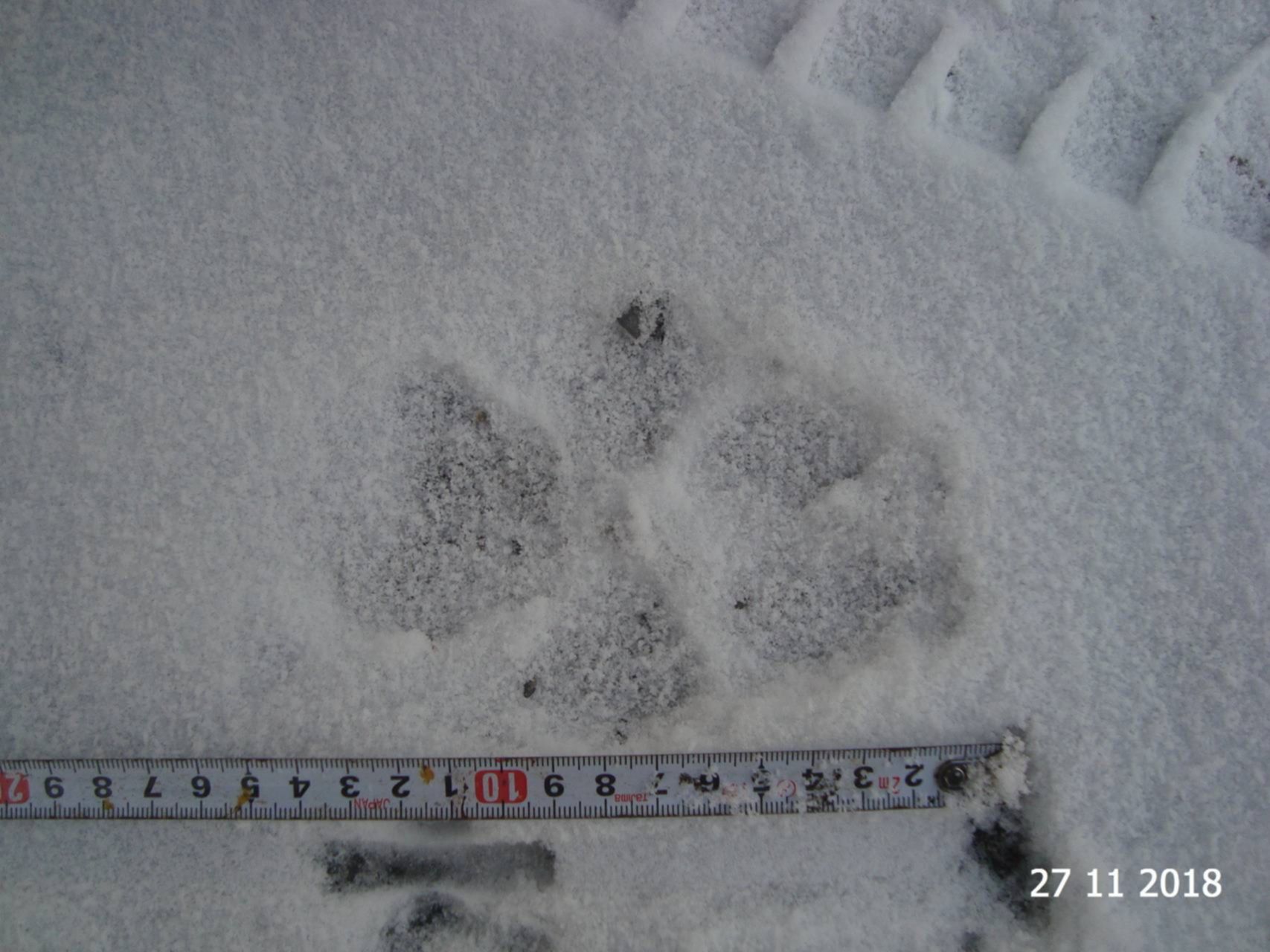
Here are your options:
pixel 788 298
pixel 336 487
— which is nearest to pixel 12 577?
pixel 336 487

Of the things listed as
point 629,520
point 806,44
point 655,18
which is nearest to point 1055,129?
point 806,44

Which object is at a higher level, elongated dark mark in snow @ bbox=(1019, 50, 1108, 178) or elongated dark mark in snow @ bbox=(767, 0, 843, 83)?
elongated dark mark in snow @ bbox=(767, 0, 843, 83)

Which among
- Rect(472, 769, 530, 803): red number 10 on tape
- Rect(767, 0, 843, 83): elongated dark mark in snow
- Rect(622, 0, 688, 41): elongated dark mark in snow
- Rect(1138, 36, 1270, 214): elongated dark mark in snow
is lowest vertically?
Rect(472, 769, 530, 803): red number 10 on tape

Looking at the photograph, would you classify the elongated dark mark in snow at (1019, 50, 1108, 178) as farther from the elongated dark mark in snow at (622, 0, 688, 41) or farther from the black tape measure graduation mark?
the black tape measure graduation mark

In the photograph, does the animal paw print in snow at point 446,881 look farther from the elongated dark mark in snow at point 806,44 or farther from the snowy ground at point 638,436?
the elongated dark mark in snow at point 806,44
